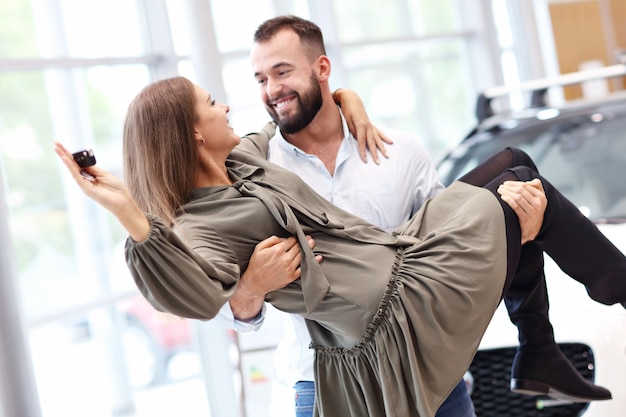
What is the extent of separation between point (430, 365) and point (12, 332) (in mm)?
1818

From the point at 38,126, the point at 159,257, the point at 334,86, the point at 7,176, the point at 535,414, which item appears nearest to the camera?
the point at 159,257

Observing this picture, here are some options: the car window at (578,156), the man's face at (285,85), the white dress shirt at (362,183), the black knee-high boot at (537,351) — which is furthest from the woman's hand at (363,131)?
the car window at (578,156)

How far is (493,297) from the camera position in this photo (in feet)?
6.90

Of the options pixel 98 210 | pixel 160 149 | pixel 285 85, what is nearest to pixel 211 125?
pixel 160 149

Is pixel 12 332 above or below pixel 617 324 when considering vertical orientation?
above

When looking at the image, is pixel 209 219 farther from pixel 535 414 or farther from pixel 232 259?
pixel 535 414

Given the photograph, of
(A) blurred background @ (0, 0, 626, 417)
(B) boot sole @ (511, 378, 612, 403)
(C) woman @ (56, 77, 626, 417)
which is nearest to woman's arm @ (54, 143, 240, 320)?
(C) woman @ (56, 77, 626, 417)

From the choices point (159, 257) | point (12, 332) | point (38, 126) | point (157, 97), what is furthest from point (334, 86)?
point (159, 257)

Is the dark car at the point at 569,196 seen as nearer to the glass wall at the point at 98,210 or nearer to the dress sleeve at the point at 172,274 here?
the glass wall at the point at 98,210

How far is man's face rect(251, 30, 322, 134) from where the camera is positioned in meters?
2.46

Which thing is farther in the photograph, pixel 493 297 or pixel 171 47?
pixel 171 47

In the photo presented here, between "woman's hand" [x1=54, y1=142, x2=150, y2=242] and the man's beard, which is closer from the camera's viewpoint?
"woman's hand" [x1=54, y1=142, x2=150, y2=242]

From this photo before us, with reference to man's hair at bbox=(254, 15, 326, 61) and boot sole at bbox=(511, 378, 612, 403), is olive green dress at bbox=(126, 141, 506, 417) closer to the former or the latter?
boot sole at bbox=(511, 378, 612, 403)

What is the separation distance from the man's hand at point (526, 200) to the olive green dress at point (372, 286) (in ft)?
0.14
